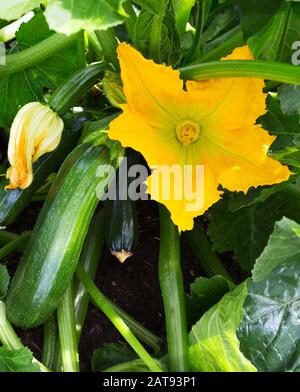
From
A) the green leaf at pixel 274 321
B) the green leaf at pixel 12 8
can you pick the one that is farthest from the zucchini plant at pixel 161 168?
the green leaf at pixel 12 8

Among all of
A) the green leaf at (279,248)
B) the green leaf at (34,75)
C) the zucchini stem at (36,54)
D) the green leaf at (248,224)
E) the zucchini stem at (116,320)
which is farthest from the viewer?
the green leaf at (248,224)

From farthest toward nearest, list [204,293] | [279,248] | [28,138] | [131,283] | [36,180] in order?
1. [131,283]
2. [36,180]
3. [204,293]
4. [28,138]
5. [279,248]

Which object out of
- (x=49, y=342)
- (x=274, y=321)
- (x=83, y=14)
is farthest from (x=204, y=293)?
(x=83, y=14)

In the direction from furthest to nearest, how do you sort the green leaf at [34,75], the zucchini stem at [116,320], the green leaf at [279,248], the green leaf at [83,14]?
the green leaf at [34,75]
the zucchini stem at [116,320]
the green leaf at [279,248]
the green leaf at [83,14]

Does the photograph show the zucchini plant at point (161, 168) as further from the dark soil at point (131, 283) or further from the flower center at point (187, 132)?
the dark soil at point (131, 283)

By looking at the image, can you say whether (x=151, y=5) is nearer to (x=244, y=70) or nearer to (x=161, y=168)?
(x=244, y=70)

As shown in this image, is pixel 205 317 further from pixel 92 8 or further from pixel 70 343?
pixel 92 8

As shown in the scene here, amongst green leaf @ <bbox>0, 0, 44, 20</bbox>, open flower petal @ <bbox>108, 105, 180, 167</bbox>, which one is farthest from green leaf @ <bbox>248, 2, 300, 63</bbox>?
green leaf @ <bbox>0, 0, 44, 20</bbox>
